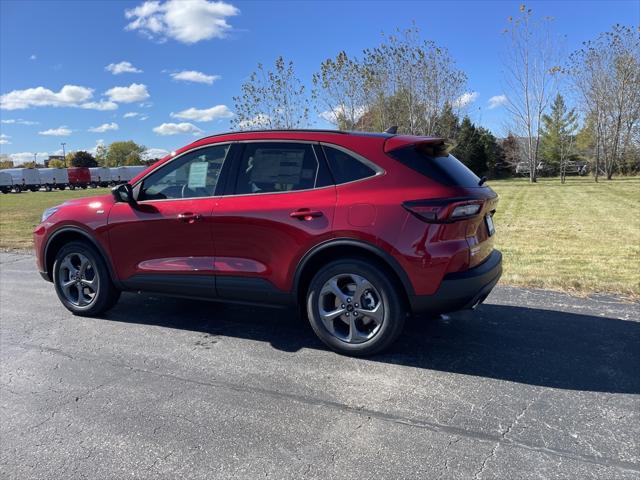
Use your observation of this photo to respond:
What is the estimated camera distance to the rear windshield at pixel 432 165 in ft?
12.0

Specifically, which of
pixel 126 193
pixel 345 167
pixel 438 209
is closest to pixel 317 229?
pixel 345 167

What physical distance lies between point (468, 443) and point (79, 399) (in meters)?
2.58

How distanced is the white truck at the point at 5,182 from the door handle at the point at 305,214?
2549 inches

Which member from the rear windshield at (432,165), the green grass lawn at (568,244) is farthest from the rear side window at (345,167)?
the green grass lawn at (568,244)

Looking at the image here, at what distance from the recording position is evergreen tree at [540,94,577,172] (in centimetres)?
4628

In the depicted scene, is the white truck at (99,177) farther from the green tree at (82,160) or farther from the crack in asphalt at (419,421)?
the crack in asphalt at (419,421)

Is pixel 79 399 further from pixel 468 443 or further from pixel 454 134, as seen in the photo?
pixel 454 134

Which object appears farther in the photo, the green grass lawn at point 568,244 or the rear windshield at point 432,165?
the green grass lawn at point 568,244

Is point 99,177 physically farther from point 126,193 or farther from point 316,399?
point 316,399

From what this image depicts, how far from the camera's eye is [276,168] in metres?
4.15

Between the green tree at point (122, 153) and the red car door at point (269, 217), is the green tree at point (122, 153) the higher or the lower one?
the higher one

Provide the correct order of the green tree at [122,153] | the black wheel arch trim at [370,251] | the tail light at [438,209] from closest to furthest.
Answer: the tail light at [438,209] → the black wheel arch trim at [370,251] → the green tree at [122,153]

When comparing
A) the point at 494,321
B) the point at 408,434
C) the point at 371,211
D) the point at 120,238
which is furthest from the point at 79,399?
the point at 494,321

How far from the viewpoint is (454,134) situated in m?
34.6
